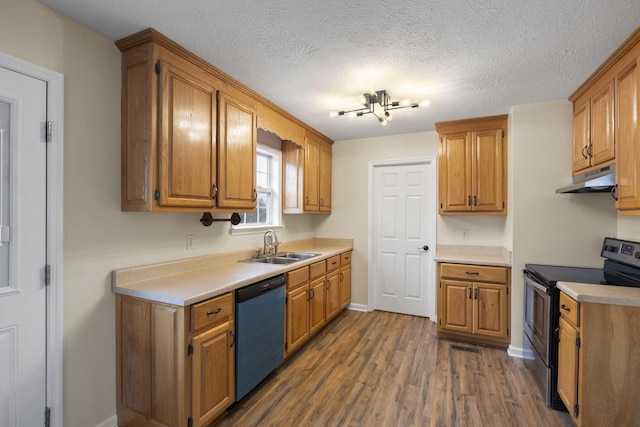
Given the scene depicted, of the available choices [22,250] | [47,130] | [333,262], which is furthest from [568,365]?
[47,130]

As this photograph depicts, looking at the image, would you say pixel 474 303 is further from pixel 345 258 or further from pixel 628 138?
pixel 628 138

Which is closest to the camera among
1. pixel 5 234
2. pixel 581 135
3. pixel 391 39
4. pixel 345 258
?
pixel 5 234

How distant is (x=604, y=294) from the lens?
1779mm

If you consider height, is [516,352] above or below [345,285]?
below

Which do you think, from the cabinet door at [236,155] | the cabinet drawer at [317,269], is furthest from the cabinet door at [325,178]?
the cabinet door at [236,155]

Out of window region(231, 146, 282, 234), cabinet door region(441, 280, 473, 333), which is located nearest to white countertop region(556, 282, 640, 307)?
cabinet door region(441, 280, 473, 333)

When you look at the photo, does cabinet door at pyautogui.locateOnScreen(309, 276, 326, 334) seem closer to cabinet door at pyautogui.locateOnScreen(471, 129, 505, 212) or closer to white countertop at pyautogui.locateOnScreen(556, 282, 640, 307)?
cabinet door at pyautogui.locateOnScreen(471, 129, 505, 212)

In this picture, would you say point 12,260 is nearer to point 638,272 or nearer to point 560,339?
point 560,339

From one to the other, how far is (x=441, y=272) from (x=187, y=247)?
2.54 m

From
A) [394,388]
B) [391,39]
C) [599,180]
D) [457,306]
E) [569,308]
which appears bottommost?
[394,388]

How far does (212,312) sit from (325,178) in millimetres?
2668

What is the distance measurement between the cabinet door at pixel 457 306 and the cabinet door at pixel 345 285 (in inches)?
47.5

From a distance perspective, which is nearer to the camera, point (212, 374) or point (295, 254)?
point (212, 374)

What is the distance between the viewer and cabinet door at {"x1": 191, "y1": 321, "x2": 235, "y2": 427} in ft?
5.68
